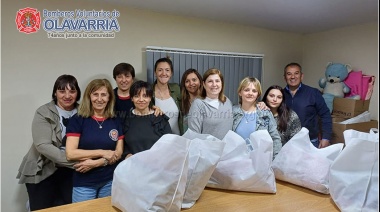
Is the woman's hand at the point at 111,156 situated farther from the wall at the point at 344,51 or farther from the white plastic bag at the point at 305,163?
the wall at the point at 344,51

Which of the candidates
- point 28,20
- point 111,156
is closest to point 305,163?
point 111,156

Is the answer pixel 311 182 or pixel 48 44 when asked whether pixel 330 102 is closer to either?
pixel 311 182

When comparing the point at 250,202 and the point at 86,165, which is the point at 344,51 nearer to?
the point at 250,202

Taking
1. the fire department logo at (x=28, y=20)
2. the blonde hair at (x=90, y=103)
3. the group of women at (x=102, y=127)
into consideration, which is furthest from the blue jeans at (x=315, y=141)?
the fire department logo at (x=28, y=20)

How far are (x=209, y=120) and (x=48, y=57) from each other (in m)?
1.47

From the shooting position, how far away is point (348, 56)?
3.25 meters

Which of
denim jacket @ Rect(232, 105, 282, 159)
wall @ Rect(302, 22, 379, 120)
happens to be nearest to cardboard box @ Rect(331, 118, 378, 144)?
wall @ Rect(302, 22, 379, 120)

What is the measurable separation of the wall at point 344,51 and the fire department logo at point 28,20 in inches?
127

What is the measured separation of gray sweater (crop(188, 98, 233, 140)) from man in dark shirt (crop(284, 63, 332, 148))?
90 cm

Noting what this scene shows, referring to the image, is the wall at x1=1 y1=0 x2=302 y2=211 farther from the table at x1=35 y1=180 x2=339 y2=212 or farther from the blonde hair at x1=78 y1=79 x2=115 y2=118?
the table at x1=35 y1=180 x2=339 y2=212

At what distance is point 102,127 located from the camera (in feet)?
5.19

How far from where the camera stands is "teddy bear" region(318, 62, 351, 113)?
310 centimetres

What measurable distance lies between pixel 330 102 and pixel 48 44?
9.70 feet

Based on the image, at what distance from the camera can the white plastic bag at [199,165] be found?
105 cm
